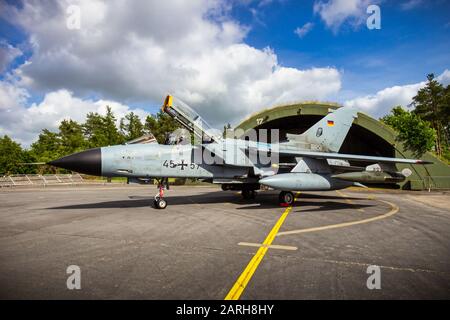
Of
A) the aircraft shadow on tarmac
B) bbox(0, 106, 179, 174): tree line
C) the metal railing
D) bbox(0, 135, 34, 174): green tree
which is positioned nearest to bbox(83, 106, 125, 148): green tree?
bbox(0, 106, 179, 174): tree line

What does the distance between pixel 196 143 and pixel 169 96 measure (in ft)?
7.73

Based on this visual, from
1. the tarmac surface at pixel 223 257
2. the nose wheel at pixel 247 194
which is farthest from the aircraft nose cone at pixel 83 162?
the nose wheel at pixel 247 194

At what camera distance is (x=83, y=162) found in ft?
28.1

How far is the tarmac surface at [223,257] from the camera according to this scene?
3305mm

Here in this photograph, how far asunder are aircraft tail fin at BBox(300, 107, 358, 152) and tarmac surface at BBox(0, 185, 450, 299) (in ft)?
25.2

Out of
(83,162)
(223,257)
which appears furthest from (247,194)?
(223,257)

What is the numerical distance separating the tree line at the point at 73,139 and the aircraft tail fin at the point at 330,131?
1469 inches

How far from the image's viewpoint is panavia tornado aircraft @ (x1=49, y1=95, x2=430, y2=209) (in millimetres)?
9383

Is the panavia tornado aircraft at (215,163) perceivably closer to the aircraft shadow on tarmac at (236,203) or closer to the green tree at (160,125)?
the aircraft shadow on tarmac at (236,203)

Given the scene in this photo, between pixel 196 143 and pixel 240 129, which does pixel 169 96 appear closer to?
pixel 196 143

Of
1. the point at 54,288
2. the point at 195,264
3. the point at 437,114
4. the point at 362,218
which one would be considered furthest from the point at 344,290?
the point at 437,114

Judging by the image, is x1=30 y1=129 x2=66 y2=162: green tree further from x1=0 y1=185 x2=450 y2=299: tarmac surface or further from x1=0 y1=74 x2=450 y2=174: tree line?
x1=0 y1=185 x2=450 y2=299: tarmac surface

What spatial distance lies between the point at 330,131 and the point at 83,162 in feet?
43.5

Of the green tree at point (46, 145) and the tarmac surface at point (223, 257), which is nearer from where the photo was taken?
the tarmac surface at point (223, 257)
